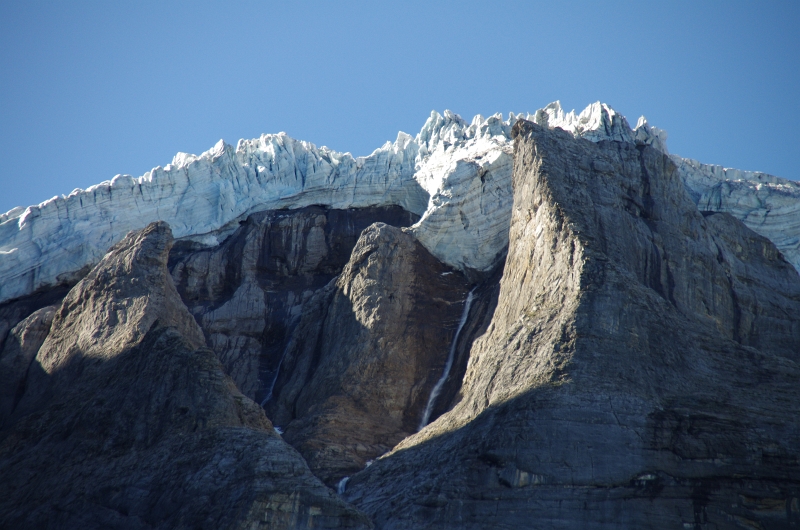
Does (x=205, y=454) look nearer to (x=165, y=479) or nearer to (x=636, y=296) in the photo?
(x=165, y=479)

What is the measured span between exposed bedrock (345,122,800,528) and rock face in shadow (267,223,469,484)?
5.37 meters

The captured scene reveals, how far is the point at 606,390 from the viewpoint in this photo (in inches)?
1309

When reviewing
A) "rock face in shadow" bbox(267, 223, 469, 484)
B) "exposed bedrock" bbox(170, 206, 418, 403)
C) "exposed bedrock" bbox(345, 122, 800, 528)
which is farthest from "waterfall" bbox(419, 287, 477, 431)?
"exposed bedrock" bbox(170, 206, 418, 403)

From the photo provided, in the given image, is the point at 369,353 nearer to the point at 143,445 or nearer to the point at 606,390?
the point at 143,445

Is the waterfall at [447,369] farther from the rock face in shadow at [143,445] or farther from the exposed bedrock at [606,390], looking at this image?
the rock face in shadow at [143,445]

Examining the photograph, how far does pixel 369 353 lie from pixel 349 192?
20315mm

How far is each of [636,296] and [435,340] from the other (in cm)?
1691

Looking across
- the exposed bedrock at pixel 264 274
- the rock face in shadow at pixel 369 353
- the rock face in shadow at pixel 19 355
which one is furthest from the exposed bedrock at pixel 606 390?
the rock face in shadow at pixel 19 355

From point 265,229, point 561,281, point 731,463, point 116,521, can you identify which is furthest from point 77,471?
point 265,229

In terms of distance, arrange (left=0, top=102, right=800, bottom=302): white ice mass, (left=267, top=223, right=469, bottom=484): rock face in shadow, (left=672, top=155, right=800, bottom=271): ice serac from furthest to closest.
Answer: (left=672, top=155, right=800, bottom=271): ice serac < (left=0, top=102, right=800, bottom=302): white ice mass < (left=267, top=223, right=469, bottom=484): rock face in shadow

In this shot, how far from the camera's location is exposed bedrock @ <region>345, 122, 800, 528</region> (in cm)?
3012

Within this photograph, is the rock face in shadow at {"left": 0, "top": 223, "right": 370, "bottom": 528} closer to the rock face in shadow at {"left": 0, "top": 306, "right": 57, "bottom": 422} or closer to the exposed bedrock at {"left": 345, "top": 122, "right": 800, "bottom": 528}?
the rock face in shadow at {"left": 0, "top": 306, "right": 57, "bottom": 422}

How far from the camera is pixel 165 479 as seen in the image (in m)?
33.1

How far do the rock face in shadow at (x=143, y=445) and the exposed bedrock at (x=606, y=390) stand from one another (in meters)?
4.41
